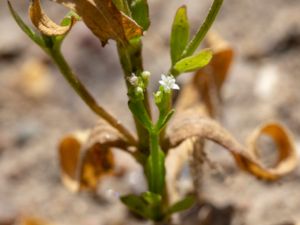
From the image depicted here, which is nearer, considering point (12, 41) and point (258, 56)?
point (258, 56)

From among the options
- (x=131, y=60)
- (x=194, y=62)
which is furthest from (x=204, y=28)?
(x=131, y=60)

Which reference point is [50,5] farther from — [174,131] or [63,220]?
[174,131]

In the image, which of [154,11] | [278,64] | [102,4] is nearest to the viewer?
[102,4]

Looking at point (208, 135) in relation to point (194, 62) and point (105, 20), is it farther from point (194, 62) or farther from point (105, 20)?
point (105, 20)

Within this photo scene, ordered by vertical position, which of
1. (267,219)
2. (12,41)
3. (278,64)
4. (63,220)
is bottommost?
(267,219)

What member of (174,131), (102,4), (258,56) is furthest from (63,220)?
(102,4)

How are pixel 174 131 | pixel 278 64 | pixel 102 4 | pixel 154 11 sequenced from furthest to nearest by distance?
pixel 154 11
pixel 278 64
pixel 174 131
pixel 102 4

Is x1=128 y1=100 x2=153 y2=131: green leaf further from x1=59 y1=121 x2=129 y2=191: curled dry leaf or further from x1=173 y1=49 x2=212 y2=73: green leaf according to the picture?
x1=59 y1=121 x2=129 y2=191: curled dry leaf

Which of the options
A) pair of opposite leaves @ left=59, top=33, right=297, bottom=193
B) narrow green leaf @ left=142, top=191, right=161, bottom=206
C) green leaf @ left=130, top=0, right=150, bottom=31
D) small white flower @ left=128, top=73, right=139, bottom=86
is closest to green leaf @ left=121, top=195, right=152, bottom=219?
narrow green leaf @ left=142, top=191, right=161, bottom=206
